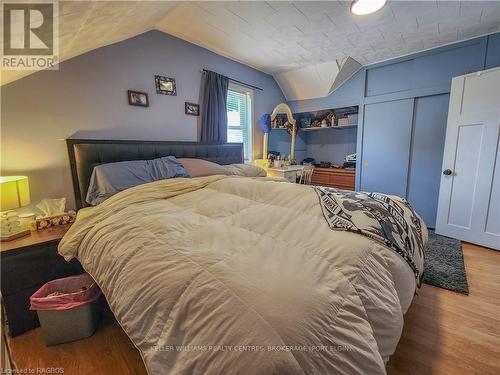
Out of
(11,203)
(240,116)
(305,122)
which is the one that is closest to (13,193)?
(11,203)

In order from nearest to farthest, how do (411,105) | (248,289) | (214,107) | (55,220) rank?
(248,289) < (55,220) < (214,107) < (411,105)

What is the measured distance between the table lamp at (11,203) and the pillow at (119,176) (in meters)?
0.43

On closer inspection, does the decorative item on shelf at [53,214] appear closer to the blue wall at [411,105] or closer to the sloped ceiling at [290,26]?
the sloped ceiling at [290,26]

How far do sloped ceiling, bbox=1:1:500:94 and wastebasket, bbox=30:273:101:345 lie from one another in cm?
146

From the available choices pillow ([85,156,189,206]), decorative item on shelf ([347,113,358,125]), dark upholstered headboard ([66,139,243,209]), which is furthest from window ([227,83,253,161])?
decorative item on shelf ([347,113,358,125])

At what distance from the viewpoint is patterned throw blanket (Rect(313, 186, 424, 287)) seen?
43.8 inches

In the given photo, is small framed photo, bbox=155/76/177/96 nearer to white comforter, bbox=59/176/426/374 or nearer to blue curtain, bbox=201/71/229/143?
blue curtain, bbox=201/71/229/143

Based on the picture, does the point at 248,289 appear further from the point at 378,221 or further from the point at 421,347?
the point at 421,347

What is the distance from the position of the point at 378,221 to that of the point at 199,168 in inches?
73.5

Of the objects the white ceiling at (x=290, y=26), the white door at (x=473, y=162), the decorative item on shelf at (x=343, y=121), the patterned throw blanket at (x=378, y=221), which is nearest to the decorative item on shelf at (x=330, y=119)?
the decorative item on shelf at (x=343, y=121)

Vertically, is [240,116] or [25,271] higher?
[240,116]

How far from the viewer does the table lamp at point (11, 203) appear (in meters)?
1.46

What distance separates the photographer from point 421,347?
1349 mm

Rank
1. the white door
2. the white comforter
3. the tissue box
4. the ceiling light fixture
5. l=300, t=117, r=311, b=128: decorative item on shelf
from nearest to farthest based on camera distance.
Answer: the white comforter
the tissue box
the ceiling light fixture
the white door
l=300, t=117, r=311, b=128: decorative item on shelf
